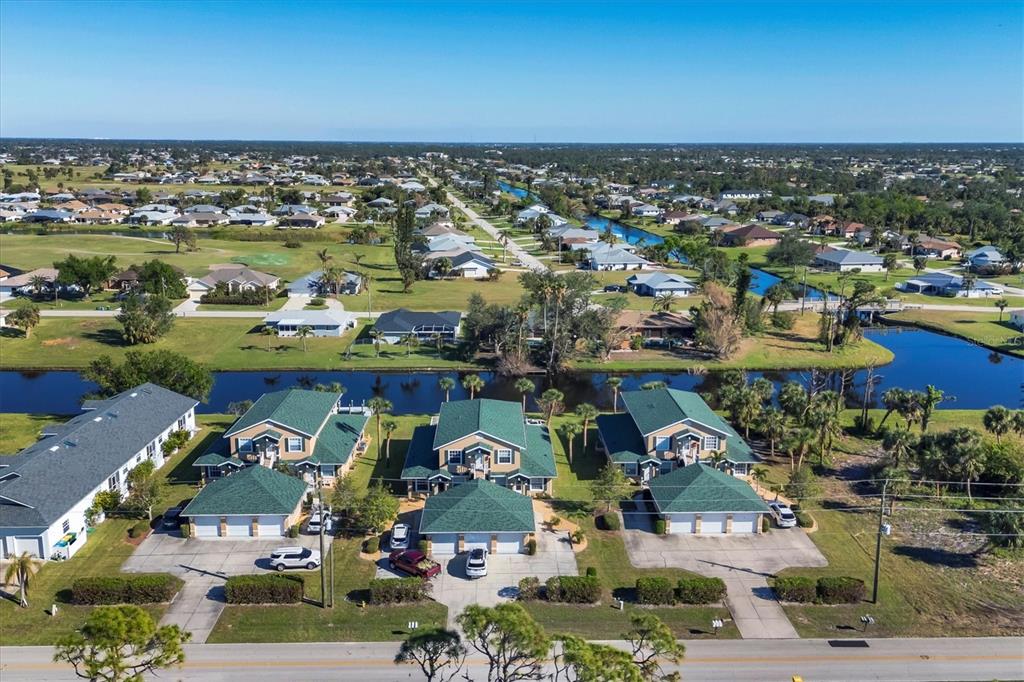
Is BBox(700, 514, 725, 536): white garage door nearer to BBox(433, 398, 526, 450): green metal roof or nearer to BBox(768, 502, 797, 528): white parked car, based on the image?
BBox(768, 502, 797, 528): white parked car

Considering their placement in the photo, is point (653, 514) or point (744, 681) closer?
point (744, 681)

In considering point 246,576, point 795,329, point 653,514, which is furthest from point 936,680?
point 795,329

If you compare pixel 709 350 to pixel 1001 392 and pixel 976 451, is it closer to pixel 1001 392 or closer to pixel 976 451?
pixel 1001 392

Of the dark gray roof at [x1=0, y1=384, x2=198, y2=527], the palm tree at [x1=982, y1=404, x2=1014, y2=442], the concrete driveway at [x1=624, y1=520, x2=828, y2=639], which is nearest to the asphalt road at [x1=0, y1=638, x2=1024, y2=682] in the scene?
the concrete driveway at [x1=624, y1=520, x2=828, y2=639]

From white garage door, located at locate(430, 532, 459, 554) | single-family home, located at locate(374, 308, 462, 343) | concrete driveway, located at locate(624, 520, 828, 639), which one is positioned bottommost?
concrete driveway, located at locate(624, 520, 828, 639)

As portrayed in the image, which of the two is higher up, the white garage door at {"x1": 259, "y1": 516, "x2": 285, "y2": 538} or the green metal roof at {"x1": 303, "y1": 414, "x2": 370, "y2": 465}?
the green metal roof at {"x1": 303, "y1": 414, "x2": 370, "y2": 465}

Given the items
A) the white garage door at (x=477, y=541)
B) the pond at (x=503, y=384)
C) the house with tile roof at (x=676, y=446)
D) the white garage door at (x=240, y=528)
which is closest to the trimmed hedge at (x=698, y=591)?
the white garage door at (x=477, y=541)

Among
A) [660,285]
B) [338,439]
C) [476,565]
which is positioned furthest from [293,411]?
[660,285]
